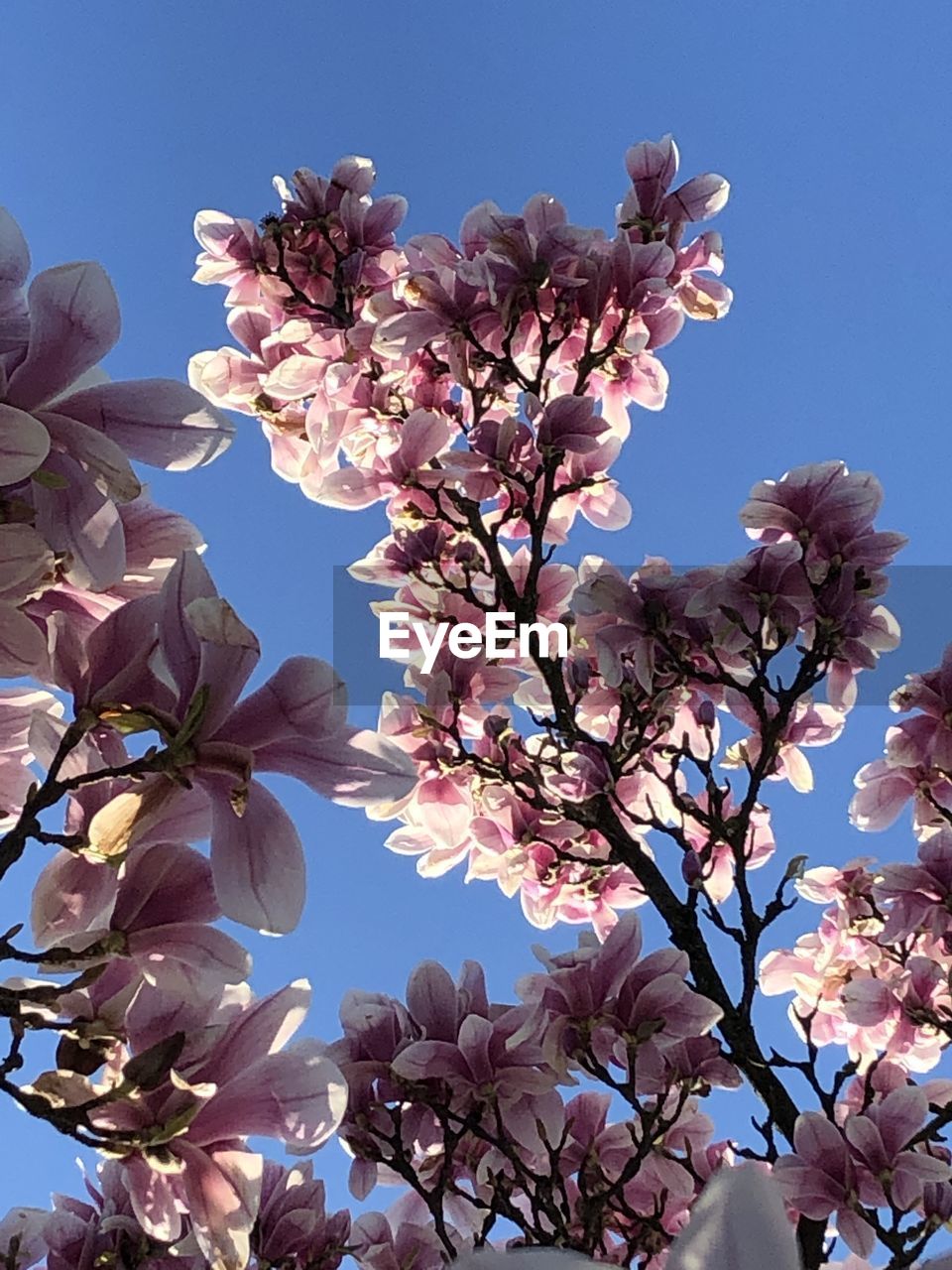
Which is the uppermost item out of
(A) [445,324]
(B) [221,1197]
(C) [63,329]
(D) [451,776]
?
(A) [445,324]

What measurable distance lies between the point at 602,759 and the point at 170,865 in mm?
1008

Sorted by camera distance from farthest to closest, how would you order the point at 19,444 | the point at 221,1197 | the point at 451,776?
the point at 451,776 → the point at 221,1197 → the point at 19,444

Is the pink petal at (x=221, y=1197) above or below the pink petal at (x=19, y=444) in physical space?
below

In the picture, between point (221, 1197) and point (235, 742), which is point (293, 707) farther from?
point (221, 1197)

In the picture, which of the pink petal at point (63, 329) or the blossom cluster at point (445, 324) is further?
the blossom cluster at point (445, 324)

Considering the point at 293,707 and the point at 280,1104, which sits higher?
the point at 293,707

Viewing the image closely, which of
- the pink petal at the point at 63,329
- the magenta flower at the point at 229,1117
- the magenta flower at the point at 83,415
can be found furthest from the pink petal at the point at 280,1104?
the pink petal at the point at 63,329

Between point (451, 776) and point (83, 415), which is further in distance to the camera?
point (451, 776)

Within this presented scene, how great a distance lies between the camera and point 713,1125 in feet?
5.17

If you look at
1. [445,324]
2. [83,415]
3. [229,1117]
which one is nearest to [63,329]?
[83,415]

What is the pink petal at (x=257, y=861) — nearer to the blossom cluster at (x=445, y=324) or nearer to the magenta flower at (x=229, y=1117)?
the magenta flower at (x=229, y=1117)

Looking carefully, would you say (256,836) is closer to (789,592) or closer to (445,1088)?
(445,1088)

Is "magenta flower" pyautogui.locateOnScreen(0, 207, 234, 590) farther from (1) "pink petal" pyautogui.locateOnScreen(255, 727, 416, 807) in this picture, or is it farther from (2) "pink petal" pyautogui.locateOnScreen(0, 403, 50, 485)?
(1) "pink petal" pyautogui.locateOnScreen(255, 727, 416, 807)

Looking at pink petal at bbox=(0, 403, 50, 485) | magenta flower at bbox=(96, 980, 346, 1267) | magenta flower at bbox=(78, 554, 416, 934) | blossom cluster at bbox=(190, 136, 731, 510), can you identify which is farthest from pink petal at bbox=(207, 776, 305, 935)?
blossom cluster at bbox=(190, 136, 731, 510)
